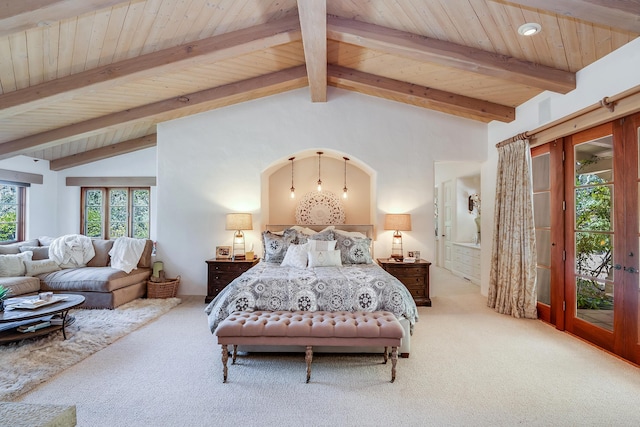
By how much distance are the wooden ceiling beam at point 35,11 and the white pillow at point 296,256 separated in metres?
3.07

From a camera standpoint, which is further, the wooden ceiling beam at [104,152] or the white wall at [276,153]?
the wooden ceiling beam at [104,152]

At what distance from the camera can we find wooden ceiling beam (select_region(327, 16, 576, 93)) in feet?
10.8

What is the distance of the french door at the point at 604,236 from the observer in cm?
291

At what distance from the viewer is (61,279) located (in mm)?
4402

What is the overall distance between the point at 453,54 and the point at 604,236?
235 cm

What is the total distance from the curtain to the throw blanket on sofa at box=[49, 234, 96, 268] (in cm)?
602

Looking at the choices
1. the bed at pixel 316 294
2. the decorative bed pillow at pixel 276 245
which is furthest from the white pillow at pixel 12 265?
the decorative bed pillow at pixel 276 245

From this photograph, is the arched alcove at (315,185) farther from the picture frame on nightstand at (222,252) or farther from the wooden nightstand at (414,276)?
the wooden nightstand at (414,276)

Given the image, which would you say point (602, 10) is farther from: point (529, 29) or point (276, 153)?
point (276, 153)

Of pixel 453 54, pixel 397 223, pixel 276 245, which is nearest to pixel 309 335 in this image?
pixel 276 245

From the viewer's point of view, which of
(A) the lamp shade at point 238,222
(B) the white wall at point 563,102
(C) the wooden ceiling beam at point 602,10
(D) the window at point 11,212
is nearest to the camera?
(C) the wooden ceiling beam at point 602,10

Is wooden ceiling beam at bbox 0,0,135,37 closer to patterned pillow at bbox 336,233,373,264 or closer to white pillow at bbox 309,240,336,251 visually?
white pillow at bbox 309,240,336,251

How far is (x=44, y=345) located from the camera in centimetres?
313

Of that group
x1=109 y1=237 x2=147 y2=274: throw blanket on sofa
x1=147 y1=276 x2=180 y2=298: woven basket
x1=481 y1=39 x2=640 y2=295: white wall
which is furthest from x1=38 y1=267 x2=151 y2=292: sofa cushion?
x1=481 y1=39 x2=640 y2=295: white wall
